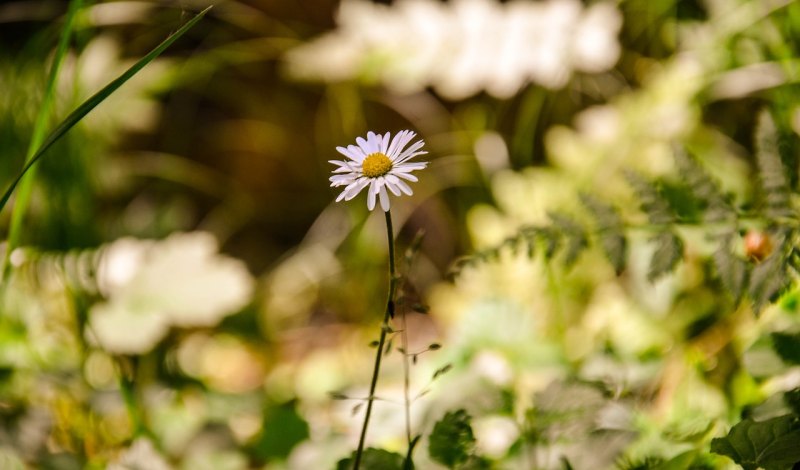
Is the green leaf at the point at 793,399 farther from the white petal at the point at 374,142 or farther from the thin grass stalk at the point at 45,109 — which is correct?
the thin grass stalk at the point at 45,109

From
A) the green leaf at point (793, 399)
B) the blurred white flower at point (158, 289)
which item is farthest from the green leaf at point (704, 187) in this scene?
the blurred white flower at point (158, 289)

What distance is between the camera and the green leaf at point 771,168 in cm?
74

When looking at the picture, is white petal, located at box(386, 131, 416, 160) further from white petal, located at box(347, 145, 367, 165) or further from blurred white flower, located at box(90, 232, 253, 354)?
blurred white flower, located at box(90, 232, 253, 354)

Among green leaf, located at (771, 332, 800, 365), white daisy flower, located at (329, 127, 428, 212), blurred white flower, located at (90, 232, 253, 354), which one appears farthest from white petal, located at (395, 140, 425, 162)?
blurred white flower, located at (90, 232, 253, 354)

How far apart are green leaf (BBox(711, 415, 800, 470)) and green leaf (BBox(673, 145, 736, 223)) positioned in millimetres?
263

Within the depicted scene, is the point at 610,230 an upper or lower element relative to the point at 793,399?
upper

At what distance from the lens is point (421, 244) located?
0.96 metres

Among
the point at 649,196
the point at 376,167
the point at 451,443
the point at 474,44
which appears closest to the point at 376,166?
the point at 376,167

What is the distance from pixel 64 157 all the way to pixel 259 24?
1007 mm

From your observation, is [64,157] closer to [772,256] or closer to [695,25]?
[772,256]

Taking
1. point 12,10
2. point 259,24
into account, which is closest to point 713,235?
point 259,24

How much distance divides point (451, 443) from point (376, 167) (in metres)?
0.30

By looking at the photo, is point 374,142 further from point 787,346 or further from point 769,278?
point 787,346

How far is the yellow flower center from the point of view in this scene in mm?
580
